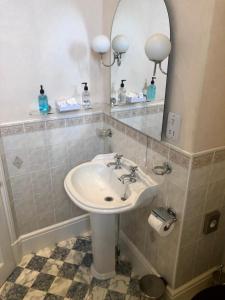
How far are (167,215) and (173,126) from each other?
0.52m

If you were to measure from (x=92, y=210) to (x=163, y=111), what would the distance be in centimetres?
68

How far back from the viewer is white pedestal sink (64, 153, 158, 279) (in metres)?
1.46

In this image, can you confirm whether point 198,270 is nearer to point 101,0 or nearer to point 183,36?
point 183,36

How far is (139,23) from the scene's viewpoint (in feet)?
4.76

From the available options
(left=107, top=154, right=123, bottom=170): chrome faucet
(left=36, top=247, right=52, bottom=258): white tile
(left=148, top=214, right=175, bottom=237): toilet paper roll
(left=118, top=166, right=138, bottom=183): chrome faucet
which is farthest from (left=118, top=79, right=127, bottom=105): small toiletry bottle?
(left=36, top=247, right=52, bottom=258): white tile

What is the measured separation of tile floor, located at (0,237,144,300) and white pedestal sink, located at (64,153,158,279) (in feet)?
0.30

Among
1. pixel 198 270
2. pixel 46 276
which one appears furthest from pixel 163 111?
pixel 46 276

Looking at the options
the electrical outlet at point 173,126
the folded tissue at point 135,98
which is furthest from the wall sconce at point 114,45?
the electrical outlet at point 173,126

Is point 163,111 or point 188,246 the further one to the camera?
point 188,246

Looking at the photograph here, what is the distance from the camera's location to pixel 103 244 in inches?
67.5

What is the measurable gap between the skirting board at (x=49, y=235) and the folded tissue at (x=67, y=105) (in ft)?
3.41

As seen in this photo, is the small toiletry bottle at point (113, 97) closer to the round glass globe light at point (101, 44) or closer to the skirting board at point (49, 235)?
the round glass globe light at point (101, 44)

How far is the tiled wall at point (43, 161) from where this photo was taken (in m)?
1.70

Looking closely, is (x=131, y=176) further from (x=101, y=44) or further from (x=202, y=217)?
(x=101, y=44)
